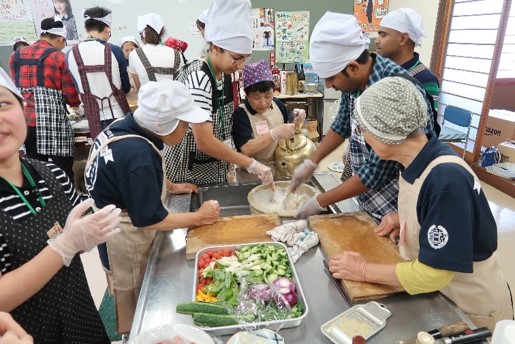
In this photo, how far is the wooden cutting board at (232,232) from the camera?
52.5 inches

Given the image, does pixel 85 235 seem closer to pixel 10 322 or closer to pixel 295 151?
pixel 10 322

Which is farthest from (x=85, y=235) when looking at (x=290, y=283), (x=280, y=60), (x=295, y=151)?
(x=280, y=60)

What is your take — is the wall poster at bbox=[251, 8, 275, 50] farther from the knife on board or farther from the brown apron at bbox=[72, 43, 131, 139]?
the knife on board

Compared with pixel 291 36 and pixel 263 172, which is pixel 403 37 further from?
pixel 291 36

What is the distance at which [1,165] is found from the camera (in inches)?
38.9

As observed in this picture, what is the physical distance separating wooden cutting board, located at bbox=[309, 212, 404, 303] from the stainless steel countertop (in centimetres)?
4

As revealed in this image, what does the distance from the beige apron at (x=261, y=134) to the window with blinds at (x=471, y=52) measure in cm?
313

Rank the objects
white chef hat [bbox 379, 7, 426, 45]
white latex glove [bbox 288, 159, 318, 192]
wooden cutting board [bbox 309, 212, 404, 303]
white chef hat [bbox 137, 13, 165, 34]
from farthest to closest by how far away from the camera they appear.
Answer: white chef hat [bbox 137, 13, 165, 34] → white chef hat [bbox 379, 7, 426, 45] → white latex glove [bbox 288, 159, 318, 192] → wooden cutting board [bbox 309, 212, 404, 303]

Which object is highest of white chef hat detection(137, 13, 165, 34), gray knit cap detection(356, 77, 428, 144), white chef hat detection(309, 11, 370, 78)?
white chef hat detection(137, 13, 165, 34)

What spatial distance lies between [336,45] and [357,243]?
2.61ft

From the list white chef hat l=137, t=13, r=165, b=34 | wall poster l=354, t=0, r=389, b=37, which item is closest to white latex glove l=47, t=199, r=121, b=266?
white chef hat l=137, t=13, r=165, b=34

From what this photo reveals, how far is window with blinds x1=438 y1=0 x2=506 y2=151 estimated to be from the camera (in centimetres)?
402

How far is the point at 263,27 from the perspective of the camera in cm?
543

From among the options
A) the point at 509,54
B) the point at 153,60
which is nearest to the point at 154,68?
the point at 153,60
